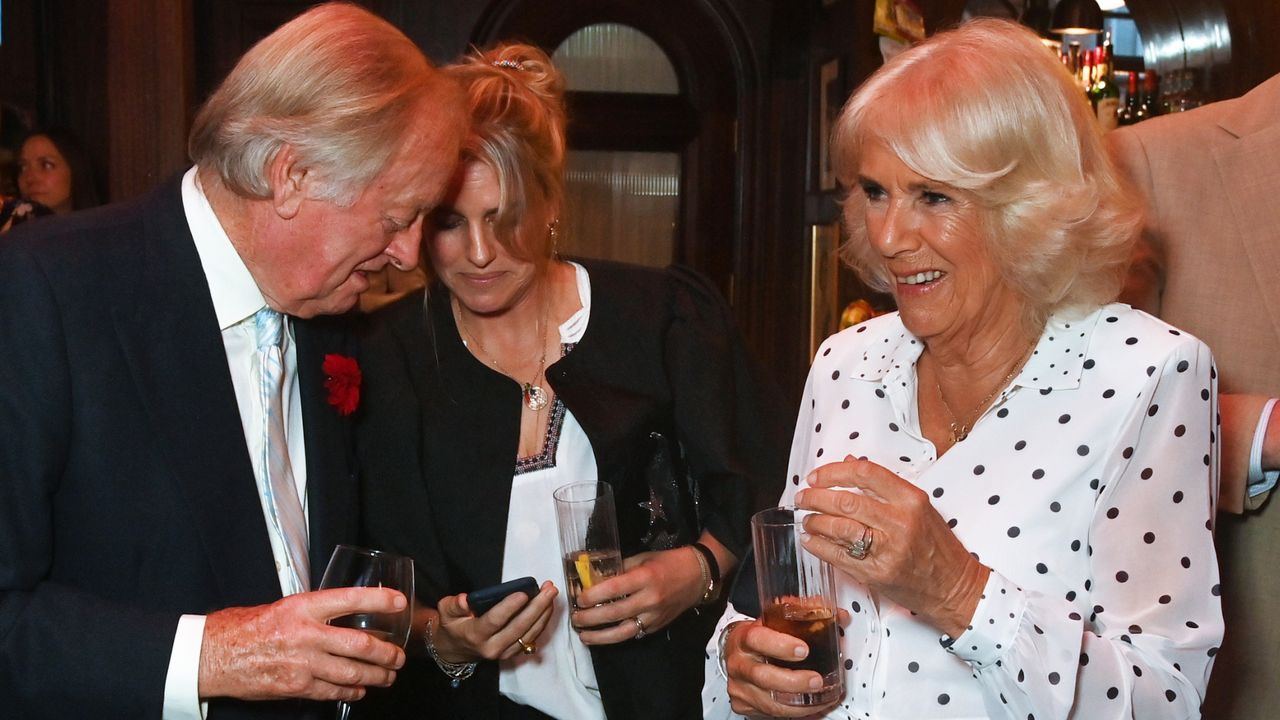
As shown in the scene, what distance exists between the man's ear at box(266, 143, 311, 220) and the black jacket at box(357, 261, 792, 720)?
24.0 inches

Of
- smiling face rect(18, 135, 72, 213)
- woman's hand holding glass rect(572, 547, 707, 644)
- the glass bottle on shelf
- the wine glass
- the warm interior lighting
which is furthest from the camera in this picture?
smiling face rect(18, 135, 72, 213)

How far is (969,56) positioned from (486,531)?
1.23 metres

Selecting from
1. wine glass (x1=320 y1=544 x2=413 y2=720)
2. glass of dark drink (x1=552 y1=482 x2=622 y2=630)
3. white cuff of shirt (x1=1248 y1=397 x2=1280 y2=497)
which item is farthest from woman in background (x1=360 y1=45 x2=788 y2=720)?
white cuff of shirt (x1=1248 y1=397 x2=1280 y2=497)

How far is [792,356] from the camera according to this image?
5.77 metres

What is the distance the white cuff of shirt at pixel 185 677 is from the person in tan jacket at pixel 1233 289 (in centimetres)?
169

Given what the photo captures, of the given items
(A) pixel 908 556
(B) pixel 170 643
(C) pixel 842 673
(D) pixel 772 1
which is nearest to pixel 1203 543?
(A) pixel 908 556

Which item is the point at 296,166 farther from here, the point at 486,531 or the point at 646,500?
the point at 646,500

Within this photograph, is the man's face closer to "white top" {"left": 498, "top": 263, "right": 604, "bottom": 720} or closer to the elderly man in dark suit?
the elderly man in dark suit

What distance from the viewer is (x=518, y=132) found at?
246cm

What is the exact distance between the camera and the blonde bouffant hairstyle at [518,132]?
2.42 metres

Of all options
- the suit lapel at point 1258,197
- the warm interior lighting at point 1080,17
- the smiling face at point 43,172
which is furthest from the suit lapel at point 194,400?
the smiling face at point 43,172

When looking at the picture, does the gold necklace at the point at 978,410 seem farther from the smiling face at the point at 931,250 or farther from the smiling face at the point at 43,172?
the smiling face at the point at 43,172

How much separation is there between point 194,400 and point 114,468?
0.51 feet

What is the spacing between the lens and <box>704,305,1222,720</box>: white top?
5.37ft
